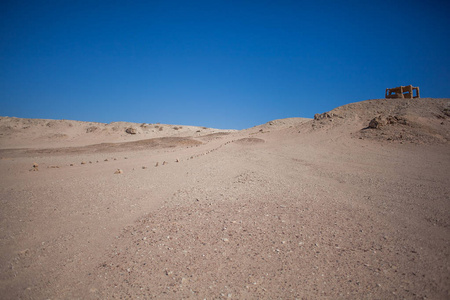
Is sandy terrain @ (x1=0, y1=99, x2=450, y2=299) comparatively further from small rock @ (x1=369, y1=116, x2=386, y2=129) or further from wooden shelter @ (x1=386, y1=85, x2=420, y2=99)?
wooden shelter @ (x1=386, y1=85, x2=420, y2=99)

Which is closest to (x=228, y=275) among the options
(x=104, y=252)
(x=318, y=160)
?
(x=104, y=252)

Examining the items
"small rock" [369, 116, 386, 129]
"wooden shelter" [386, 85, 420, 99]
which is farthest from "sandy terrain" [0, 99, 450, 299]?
"wooden shelter" [386, 85, 420, 99]

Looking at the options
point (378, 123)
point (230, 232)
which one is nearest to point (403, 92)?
point (378, 123)

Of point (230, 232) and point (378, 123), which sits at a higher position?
point (378, 123)

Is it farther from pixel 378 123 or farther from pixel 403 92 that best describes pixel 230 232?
pixel 403 92

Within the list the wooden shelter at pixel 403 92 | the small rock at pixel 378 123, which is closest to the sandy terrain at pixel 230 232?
the small rock at pixel 378 123

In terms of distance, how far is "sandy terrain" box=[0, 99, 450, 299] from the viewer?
8.29 ft

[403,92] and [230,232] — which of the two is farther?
[403,92]

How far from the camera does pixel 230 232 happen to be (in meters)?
3.66

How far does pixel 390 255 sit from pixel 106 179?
26.5 feet

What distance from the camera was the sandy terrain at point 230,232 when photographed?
253cm

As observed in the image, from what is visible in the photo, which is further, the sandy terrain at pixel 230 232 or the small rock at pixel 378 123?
the small rock at pixel 378 123

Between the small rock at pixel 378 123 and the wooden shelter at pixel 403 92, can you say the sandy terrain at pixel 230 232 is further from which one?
the wooden shelter at pixel 403 92

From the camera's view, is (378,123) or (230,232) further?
(378,123)
